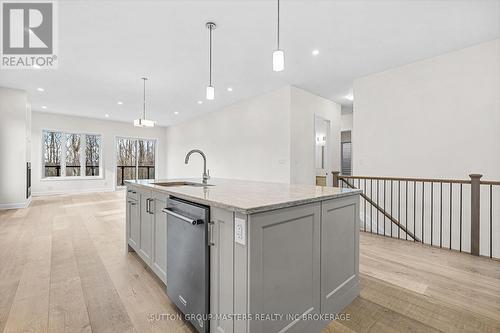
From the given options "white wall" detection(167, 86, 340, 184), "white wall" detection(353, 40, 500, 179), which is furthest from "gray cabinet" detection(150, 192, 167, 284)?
"white wall" detection(353, 40, 500, 179)

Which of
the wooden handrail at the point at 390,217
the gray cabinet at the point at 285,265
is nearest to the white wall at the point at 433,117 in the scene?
the wooden handrail at the point at 390,217

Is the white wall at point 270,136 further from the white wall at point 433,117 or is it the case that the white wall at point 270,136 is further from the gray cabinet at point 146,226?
the gray cabinet at point 146,226

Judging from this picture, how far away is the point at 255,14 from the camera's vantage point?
2.82 meters

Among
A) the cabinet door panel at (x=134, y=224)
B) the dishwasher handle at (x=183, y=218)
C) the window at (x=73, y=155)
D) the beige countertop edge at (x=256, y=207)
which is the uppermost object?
the window at (x=73, y=155)

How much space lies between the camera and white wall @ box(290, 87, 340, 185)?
5422mm

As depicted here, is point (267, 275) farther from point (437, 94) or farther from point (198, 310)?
point (437, 94)

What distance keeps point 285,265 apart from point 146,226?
1659 millimetres

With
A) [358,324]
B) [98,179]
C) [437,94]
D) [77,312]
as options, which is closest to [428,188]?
[437,94]

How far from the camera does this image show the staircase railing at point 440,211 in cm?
315

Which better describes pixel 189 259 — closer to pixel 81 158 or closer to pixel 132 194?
pixel 132 194

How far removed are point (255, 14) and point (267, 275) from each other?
286 centimetres

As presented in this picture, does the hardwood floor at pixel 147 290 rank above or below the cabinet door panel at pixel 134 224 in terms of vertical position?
below

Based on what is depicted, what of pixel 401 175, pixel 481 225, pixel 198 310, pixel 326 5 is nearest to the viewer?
pixel 198 310

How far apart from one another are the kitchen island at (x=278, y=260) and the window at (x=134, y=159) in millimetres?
9404
